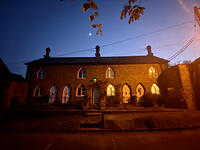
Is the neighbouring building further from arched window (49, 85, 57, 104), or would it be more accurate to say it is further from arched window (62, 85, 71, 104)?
arched window (62, 85, 71, 104)

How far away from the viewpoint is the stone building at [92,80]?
45.7 feet

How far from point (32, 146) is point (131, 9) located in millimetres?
6022

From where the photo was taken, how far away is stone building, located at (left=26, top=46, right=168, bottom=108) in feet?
45.7

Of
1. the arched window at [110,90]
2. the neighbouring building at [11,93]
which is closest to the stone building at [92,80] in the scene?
the arched window at [110,90]

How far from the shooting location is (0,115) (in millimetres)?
8547

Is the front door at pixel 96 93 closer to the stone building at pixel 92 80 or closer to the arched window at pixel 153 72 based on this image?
the stone building at pixel 92 80

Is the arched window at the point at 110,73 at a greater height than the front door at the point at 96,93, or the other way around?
the arched window at the point at 110,73

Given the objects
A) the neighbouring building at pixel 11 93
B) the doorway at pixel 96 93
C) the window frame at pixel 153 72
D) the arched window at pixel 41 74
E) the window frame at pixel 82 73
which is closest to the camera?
the neighbouring building at pixel 11 93

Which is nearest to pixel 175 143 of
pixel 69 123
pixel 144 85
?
pixel 69 123

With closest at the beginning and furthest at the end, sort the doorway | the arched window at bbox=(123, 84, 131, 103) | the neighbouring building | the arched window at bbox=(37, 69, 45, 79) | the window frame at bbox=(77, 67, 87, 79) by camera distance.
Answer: the neighbouring building, the arched window at bbox=(123, 84, 131, 103), the doorway, the window frame at bbox=(77, 67, 87, 79), the arched window at bbox=(37, 69, 45, 79)

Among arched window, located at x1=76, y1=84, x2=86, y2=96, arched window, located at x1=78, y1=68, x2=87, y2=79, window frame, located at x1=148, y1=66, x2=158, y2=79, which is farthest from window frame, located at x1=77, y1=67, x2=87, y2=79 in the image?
window frame, located at x1=148, y1=66, x2=158, y2=79

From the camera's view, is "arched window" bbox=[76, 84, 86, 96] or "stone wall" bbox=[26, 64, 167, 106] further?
"arched window" bbox=[76, 84, 86, 96]

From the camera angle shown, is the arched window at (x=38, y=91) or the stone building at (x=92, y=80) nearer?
the stone building at (x=92, y=80)

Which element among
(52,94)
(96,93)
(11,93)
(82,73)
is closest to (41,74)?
(52,94)
